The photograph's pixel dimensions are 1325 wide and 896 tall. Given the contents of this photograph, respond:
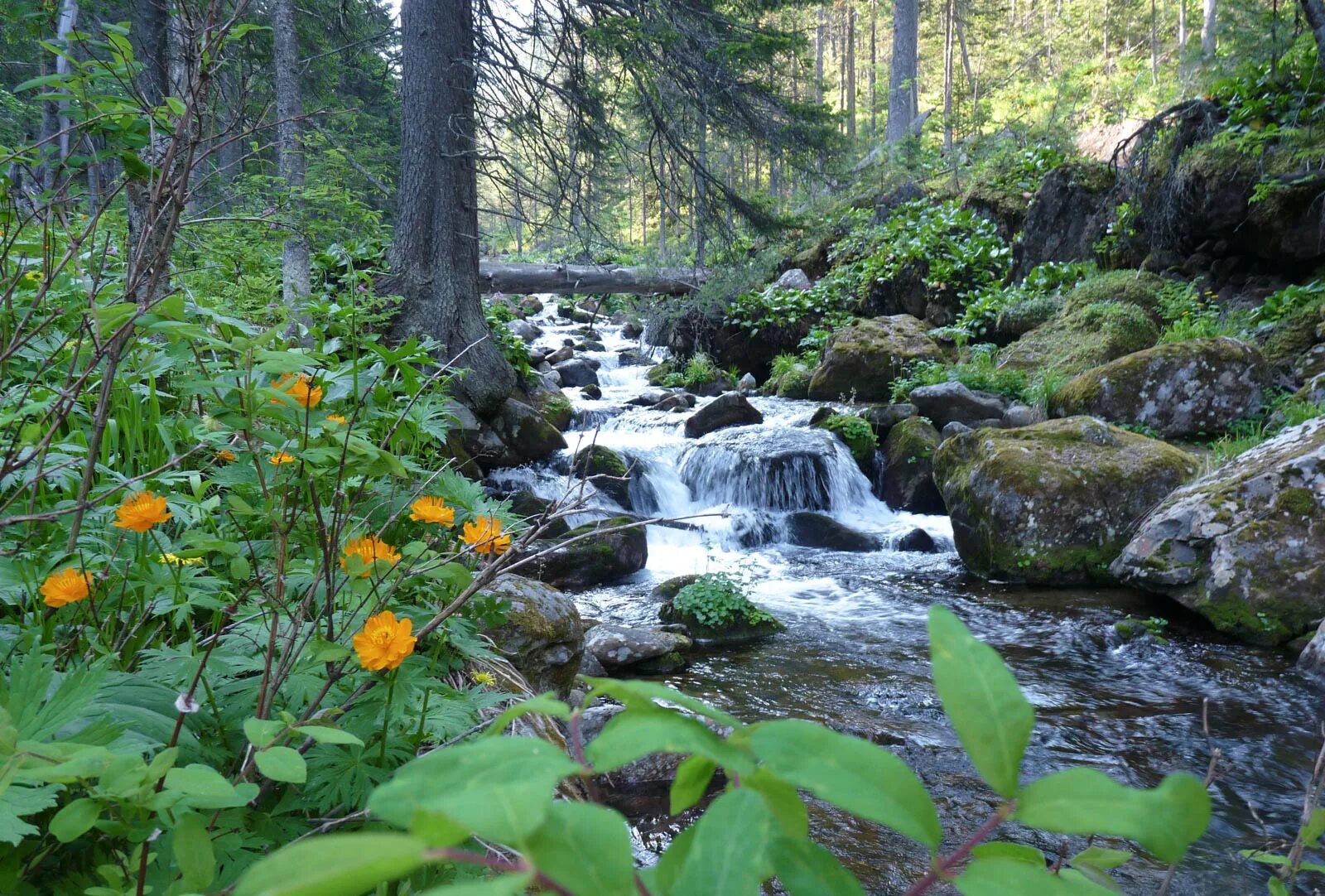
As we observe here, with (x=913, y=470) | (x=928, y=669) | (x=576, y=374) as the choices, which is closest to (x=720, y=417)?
(x=913, y=470)

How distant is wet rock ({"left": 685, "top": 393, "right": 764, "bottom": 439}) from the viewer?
35.7 ft

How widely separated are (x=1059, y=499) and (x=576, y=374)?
990 cm

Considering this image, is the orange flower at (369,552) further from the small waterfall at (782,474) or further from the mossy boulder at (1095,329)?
the mossy boulder at (1095,329)

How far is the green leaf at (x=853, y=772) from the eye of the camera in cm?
37

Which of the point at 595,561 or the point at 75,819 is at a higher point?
the point at 75,819

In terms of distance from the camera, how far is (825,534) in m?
8.58

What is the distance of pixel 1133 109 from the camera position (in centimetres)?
1703

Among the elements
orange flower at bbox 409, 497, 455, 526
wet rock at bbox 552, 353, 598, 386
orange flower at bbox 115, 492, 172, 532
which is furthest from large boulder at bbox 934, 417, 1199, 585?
wet rock at bbox 552, 353, 598, 386

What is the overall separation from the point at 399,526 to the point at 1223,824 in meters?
3.93

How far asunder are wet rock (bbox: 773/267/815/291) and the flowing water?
7345 millimetres

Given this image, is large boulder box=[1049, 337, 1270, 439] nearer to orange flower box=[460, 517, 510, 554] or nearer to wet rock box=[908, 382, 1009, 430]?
wet rock box=[908, 382, 1009, 430]

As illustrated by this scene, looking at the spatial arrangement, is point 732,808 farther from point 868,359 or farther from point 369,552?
point 868,359

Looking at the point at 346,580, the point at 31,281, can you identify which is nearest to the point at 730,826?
the point at 346,580

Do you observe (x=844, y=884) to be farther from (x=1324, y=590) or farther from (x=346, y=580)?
(x=1324, y=590)
